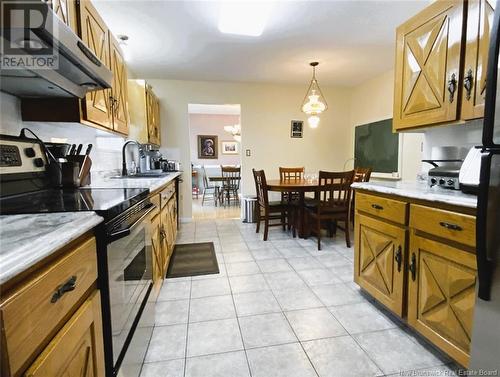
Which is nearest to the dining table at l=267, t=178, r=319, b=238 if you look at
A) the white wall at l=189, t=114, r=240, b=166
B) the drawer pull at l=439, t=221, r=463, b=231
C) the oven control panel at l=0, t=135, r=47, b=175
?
the drawer pull at l=439, t=221, r=463, b=231

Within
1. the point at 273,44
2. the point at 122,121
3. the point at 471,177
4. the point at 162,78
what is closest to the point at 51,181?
the point at 122,121

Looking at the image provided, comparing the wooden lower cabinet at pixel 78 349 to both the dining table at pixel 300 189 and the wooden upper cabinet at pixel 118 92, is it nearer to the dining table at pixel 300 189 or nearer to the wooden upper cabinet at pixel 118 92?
the wooden upper cabinet at pixel 118 92

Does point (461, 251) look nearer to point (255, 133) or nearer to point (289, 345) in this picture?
point (289, 345)

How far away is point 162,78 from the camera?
14.7 feet

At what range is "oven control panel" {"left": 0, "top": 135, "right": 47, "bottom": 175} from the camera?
120cm

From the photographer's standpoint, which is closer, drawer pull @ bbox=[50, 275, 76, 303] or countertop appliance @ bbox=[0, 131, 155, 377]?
drawer pull @ bbox=[50, 275, 76, 303]

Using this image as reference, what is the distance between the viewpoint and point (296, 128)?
505 cm

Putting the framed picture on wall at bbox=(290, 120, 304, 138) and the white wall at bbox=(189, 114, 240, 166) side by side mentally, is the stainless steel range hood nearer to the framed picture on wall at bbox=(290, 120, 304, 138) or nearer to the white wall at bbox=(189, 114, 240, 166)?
the framed picture on wall at bbox=(290, 120, 304, 138)

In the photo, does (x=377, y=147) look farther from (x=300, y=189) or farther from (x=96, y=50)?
(x=96, y=50)

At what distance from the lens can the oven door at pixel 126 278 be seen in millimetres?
1004

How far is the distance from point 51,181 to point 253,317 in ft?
5.00

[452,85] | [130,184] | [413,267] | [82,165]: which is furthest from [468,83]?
[82,165]

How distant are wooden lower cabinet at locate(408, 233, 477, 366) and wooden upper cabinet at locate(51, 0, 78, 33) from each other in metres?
2.15

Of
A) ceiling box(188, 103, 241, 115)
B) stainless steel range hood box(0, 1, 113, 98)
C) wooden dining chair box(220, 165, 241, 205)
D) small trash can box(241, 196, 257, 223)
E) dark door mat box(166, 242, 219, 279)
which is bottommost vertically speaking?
dark door mat box(166, 242, 219, 279)
